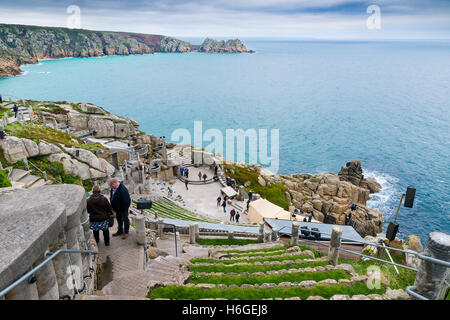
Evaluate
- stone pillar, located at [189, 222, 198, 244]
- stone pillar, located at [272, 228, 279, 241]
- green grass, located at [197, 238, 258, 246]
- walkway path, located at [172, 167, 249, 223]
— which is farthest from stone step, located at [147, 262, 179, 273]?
walkway path, located at [172, 167, 249, 223]

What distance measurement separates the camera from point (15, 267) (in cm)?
486

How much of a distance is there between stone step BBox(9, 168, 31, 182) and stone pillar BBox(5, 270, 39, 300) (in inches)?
603

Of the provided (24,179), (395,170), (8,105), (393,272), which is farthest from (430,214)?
(8,105)

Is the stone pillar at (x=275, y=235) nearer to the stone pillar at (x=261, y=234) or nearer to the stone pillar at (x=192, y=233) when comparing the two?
the stone pillar at (x=261, y=234)

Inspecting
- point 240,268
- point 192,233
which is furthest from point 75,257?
point 192,233

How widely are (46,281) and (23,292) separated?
816mm

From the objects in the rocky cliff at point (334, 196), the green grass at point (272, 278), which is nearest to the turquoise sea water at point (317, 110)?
the rocky cliff at point (334, 196)

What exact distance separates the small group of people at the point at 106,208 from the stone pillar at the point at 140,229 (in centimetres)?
59

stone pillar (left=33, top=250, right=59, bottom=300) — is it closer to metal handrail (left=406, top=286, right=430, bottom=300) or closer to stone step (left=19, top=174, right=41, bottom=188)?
metal handrail (left=406, top=286, right=430, bottom=300)

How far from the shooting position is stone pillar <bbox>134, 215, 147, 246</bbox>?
1086cm

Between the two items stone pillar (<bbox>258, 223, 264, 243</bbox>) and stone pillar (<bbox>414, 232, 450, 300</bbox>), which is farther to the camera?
stone pillar (<bbox>258, 223, 264, 243</bbox>)

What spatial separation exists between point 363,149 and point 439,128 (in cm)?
3491

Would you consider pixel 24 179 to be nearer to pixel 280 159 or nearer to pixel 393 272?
pixel 393 272

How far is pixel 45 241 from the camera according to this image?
574 centimetres
